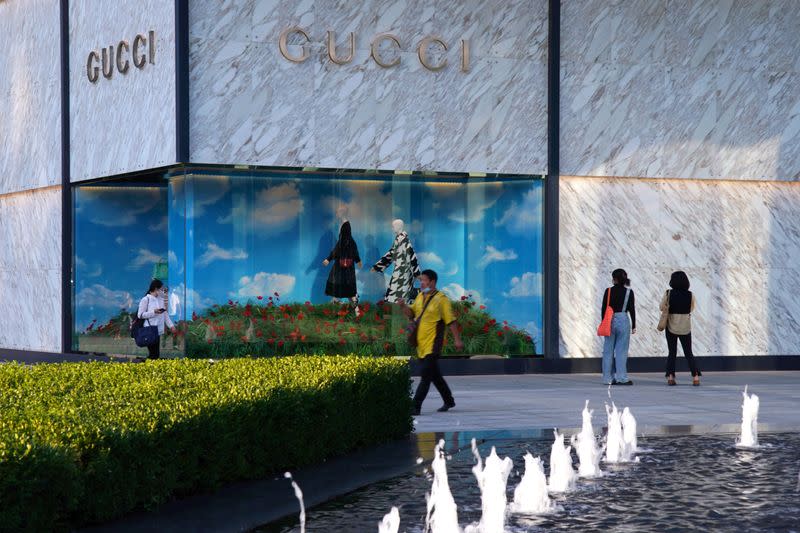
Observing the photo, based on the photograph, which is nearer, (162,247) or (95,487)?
(95,487)

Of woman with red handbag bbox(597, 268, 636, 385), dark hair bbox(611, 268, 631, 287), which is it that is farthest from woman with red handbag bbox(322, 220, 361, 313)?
dark hair bbox(611, 268, 631, 287)

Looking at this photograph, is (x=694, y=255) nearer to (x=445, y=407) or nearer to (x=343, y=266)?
(x=343, y=266)

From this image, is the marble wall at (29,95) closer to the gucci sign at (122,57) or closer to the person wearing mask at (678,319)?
the gucci sign at (122,57)

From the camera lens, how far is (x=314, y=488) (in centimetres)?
989

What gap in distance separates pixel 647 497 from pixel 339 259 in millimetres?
13246

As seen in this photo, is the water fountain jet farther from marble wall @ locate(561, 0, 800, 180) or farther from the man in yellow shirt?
marble wall @ locate(561, 0, 800, 180)

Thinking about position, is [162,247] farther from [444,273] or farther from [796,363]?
[796,363]

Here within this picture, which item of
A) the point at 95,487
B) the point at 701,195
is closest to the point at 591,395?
the point at 701,195

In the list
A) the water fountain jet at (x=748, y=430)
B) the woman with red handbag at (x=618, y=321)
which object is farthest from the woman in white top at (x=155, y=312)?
the water fountain jet at (x=748, y=430)

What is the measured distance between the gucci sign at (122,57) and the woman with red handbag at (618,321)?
344 inches

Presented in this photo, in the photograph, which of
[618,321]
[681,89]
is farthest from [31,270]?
[681,89]

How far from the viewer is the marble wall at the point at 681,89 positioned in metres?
22.9

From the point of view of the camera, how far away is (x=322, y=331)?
22016mm

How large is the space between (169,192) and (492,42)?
20.7 ft
